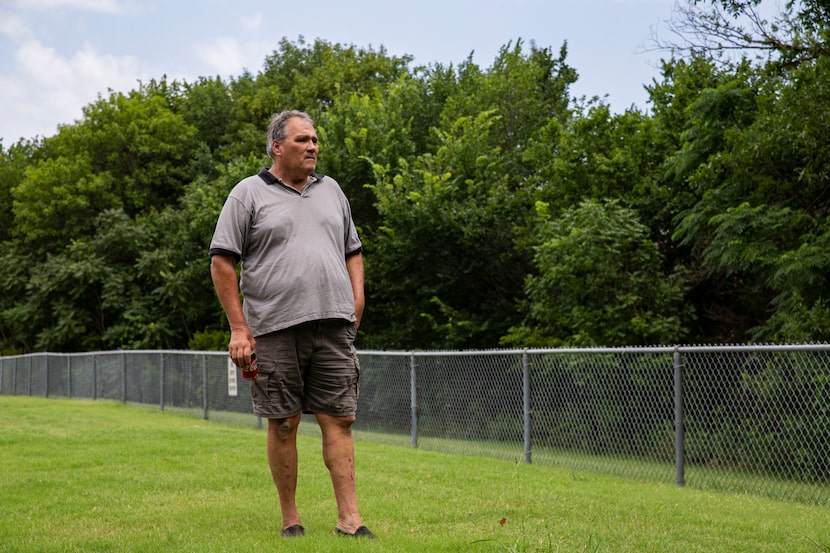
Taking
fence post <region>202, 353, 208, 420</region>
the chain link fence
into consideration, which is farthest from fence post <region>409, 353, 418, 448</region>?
fence post <region>202, 353, 208, 420</region>

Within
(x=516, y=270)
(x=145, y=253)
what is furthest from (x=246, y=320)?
(x=145, y=253)

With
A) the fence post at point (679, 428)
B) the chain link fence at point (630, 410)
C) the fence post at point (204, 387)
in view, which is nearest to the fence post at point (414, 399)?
the chain link fence at point (630, 410)

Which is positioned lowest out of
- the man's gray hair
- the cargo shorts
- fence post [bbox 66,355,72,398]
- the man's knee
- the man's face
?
fence post [bbox 66,355,72,398]

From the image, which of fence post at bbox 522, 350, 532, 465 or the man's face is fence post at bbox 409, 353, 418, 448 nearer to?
fence post at bbox 522, 350, 532, 465

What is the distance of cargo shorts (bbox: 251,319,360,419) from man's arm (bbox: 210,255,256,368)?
153 mm

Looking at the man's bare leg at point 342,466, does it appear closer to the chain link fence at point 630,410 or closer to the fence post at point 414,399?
the chain link fence at point 630,410

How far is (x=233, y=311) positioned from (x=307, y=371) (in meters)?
0.52

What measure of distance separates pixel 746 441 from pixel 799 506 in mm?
1571

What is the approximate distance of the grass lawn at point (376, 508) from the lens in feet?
15.7

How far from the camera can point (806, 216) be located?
12.6m

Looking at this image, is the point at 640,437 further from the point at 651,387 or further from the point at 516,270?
the point at 516,270

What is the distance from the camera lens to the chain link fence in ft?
26.6

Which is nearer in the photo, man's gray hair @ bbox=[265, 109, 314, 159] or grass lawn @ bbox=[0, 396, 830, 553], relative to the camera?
grass lawn @ bbox=[0, 396, 830, 553]

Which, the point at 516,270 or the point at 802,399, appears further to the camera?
the point at 516,270
